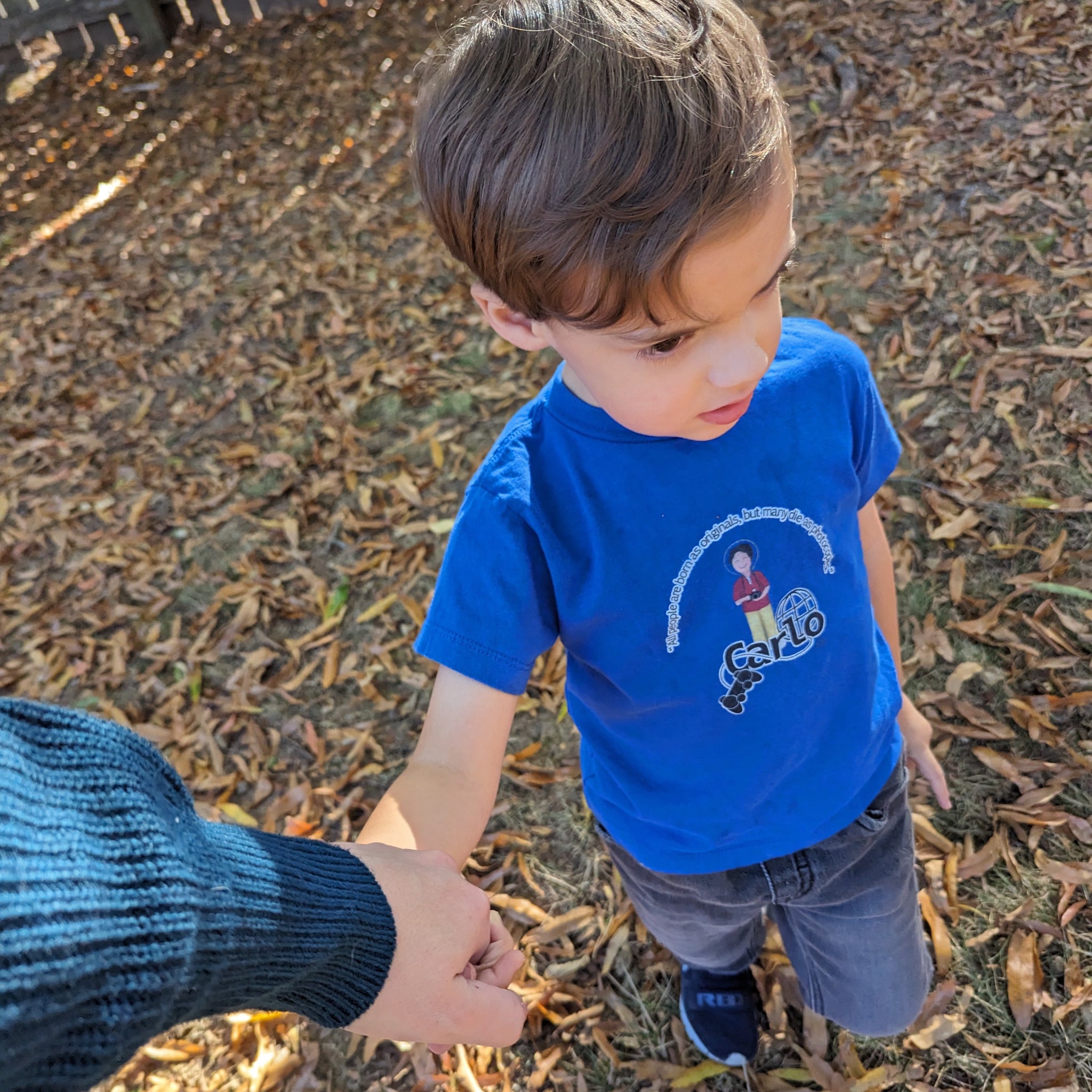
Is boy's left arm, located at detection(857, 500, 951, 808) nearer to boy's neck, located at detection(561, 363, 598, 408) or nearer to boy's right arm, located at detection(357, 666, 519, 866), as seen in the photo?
boy's neck, located at detection(561, 363, 598, 408)

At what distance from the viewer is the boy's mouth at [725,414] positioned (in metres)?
1.32

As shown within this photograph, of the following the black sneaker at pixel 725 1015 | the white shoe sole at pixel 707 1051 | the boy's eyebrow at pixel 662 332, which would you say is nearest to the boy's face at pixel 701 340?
the boy's eyebrow at pixel 662 332

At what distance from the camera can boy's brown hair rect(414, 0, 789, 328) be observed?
1098 mm

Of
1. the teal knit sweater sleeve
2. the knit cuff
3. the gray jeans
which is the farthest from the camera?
the gray jeans

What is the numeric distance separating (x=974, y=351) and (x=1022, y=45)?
2.55 meters

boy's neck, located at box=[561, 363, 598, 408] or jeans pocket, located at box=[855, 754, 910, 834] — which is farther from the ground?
boy's neck, located at box=[561, 363, 598, 408]

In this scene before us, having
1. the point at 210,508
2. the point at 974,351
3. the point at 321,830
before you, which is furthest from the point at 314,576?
the point at 974,351

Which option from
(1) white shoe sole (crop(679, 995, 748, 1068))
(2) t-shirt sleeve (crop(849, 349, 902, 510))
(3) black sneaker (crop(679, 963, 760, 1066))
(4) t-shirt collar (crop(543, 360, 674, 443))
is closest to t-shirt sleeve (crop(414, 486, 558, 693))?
(4) t-shirt collar (crop(543, 360, 674, 443))

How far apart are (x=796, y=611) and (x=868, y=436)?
372 millimetres

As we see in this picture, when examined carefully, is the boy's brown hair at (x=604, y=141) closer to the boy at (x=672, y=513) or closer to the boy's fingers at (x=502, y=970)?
the boy at (x=672, y=513)

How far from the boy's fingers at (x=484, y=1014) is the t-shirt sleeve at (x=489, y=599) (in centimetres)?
44

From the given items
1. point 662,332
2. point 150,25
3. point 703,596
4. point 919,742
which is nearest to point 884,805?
point 919,742

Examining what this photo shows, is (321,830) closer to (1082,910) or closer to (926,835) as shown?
(926,835)

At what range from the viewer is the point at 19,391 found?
17.3 feet
